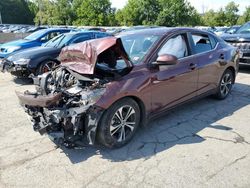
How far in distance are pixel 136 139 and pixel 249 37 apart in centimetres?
622

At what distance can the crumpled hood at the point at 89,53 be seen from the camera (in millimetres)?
3629

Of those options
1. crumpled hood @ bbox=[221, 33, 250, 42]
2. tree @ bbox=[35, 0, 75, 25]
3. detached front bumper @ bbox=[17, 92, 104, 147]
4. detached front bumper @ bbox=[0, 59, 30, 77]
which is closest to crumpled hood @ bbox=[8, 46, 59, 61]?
detached front bumper @ bbox=[0, 59, 30, 77]

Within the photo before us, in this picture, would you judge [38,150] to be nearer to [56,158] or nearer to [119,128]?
[56,158]

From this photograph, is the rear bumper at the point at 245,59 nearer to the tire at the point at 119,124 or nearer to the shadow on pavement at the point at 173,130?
the shadow on pavement at the point at 173,130

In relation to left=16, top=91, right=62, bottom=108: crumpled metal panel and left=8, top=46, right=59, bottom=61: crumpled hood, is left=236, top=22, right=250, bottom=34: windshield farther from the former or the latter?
left=16, top=91, right=62, bottom=108: crumpled metal panel

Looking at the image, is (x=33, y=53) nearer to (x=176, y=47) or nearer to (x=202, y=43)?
(x=176, y=47)

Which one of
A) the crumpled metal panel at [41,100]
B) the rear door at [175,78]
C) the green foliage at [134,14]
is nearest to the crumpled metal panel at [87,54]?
the crumpled metal panel at [41,100]

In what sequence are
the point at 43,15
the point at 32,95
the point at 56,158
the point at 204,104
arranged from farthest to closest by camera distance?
the point at 43,15 → the point at 204,104 → the point at 32,95 → the point at 56,158

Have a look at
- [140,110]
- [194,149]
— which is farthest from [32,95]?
[194,149]

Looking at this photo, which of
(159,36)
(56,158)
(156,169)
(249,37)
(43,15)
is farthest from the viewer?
(43,15)

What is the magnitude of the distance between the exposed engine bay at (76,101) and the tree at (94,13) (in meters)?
54.0

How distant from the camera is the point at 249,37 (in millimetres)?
8398

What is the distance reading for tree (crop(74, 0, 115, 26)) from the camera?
56156 mm

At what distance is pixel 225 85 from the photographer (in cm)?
589
